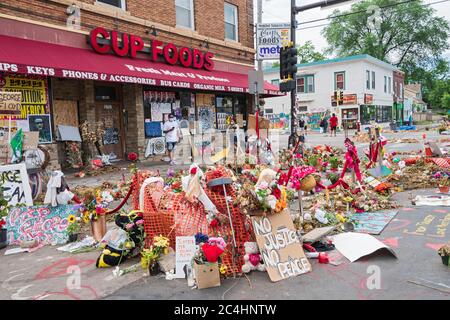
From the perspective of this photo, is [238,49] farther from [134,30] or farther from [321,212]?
[321,212]

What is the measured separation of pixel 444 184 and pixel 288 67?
7078 millimetres

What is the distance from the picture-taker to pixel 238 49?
18578 mm

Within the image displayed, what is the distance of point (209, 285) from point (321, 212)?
2579 millimetres

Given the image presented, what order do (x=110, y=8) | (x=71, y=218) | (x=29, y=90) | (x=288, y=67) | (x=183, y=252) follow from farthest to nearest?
(x=288, y=67) < (x=110, y=8) < (x=29, y=90) < (x=71, y=218) < (x=183, y=252)

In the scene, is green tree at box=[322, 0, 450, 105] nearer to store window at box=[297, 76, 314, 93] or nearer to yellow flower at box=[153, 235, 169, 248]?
store window at box=[297, 76, 314, 93]

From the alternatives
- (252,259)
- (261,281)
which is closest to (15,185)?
(252,259)

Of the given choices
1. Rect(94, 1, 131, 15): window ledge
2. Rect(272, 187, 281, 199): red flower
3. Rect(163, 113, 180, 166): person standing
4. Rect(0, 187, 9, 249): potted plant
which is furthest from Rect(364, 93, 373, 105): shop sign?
Rect(0, 187, 9, 249): potted plant

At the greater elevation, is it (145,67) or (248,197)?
(145,67)

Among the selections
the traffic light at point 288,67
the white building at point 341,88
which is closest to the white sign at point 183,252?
the traffic light at point 288,67

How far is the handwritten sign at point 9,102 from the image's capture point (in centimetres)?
699

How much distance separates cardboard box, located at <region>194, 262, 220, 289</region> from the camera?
4.02 metres

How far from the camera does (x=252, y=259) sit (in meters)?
4.43

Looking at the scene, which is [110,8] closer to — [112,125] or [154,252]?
[112,125]
